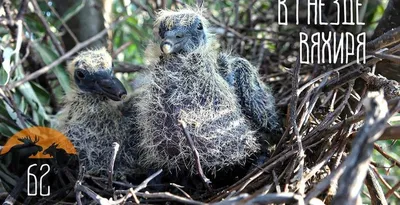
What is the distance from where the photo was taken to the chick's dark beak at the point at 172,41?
1.10 metres

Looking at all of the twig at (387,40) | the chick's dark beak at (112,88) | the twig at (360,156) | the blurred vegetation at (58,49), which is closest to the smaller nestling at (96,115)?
the chick's dark beak at (112,88)

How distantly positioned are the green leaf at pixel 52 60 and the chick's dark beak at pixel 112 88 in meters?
0.30

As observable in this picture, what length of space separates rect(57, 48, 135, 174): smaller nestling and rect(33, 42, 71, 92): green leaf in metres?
0.18

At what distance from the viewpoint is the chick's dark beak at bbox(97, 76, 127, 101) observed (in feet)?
4.38

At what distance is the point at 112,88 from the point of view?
1347 mm

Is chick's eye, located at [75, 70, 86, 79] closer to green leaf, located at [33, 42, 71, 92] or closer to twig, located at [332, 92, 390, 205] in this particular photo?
green leaf, located at [33, 42, 71, 92]

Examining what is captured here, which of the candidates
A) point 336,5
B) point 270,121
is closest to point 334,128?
point 270,121

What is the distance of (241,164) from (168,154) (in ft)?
0.60

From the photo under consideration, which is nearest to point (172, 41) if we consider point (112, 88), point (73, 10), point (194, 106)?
point (194, 106)

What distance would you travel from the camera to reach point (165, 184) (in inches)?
47.3

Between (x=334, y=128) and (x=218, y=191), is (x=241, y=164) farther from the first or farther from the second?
(x=334, y=128)

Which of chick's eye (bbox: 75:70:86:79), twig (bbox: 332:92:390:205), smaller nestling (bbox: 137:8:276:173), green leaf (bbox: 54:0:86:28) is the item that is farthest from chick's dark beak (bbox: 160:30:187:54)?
green leaf (bbox: 54:0:86:28)

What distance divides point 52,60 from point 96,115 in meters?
0.42

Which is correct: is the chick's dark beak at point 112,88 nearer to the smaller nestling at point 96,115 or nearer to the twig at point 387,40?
the smaller nestling at point 96,115
